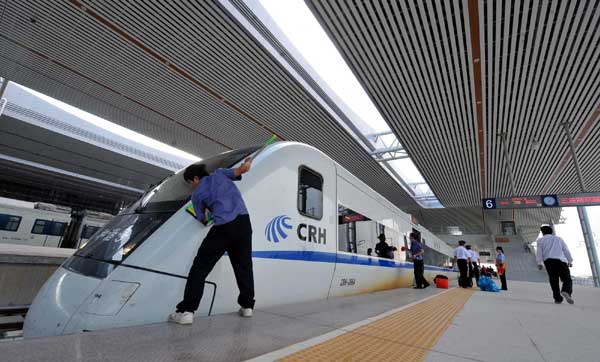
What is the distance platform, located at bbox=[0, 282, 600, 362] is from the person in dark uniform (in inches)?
105

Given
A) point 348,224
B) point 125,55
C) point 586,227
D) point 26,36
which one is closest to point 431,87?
point 348,224

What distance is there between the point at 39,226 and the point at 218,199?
14965mm

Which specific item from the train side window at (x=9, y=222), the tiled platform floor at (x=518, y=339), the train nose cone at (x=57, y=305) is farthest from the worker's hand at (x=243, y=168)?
the train side window at (x=9, y=222)

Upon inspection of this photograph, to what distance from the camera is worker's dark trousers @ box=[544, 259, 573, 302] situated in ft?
15.8

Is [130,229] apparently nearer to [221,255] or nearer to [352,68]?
[221,255]

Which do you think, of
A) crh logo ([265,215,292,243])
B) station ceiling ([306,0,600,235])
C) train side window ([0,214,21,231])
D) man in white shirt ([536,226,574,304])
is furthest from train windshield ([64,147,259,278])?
train side window ([0,214,21,231])

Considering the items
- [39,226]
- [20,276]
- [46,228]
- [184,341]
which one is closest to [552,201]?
[184,341]

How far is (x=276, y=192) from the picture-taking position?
3.02m

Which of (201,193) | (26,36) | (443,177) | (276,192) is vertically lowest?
(201,193)

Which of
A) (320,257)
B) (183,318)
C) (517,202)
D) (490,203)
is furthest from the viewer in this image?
(490,203)

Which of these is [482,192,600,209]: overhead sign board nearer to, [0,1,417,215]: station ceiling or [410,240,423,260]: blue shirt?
[410,240,423,260]: blue shirt

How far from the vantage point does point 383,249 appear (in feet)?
18.5

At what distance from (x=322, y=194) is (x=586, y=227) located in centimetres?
1629

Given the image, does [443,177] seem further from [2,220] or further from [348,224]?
[2,220]
